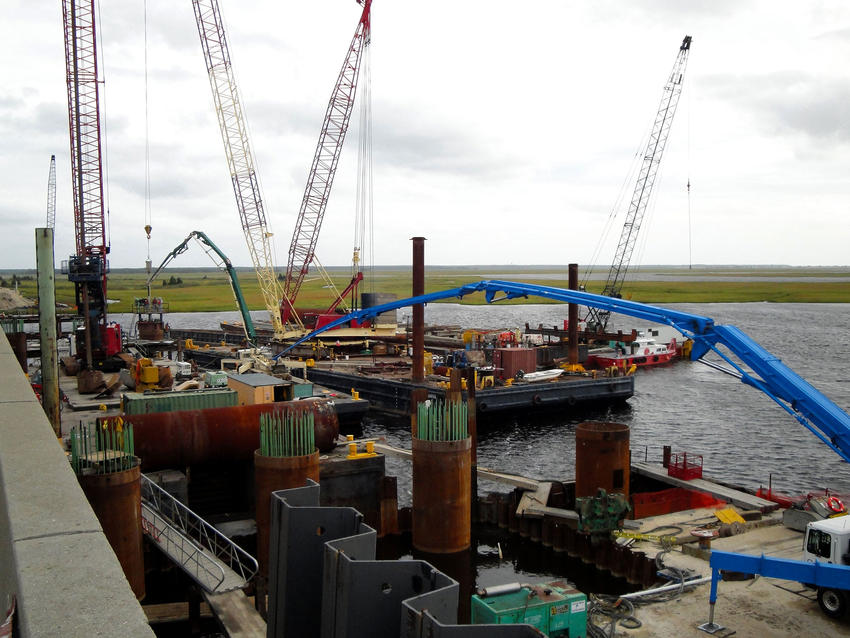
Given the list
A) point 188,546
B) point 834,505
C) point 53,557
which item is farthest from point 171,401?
point 53,557

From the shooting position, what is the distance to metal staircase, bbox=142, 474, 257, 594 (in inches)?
806

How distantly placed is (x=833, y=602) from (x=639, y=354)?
72.7m

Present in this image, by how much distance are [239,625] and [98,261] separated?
158ft

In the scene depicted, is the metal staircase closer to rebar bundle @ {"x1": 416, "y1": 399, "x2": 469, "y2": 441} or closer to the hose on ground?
rebar bundle @ {"x1": 416, "y1": 399, "x2": 469, "y2": 441}

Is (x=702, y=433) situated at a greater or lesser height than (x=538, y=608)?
lesser

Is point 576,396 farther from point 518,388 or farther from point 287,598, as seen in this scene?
point 287,598

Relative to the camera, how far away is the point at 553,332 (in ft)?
318

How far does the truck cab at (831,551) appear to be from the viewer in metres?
18.7

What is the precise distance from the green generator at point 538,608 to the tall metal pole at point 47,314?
17374mm

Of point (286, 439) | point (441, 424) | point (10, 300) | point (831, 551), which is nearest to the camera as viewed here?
point (831, 551)

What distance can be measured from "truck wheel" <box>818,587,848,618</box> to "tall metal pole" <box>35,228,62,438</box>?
25.3 m

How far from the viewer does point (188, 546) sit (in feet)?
72.9

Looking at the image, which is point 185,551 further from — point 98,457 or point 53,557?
point 53,557

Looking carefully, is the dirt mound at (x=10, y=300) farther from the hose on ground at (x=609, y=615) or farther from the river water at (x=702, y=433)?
the hose on ground at (x=609, y=615)
